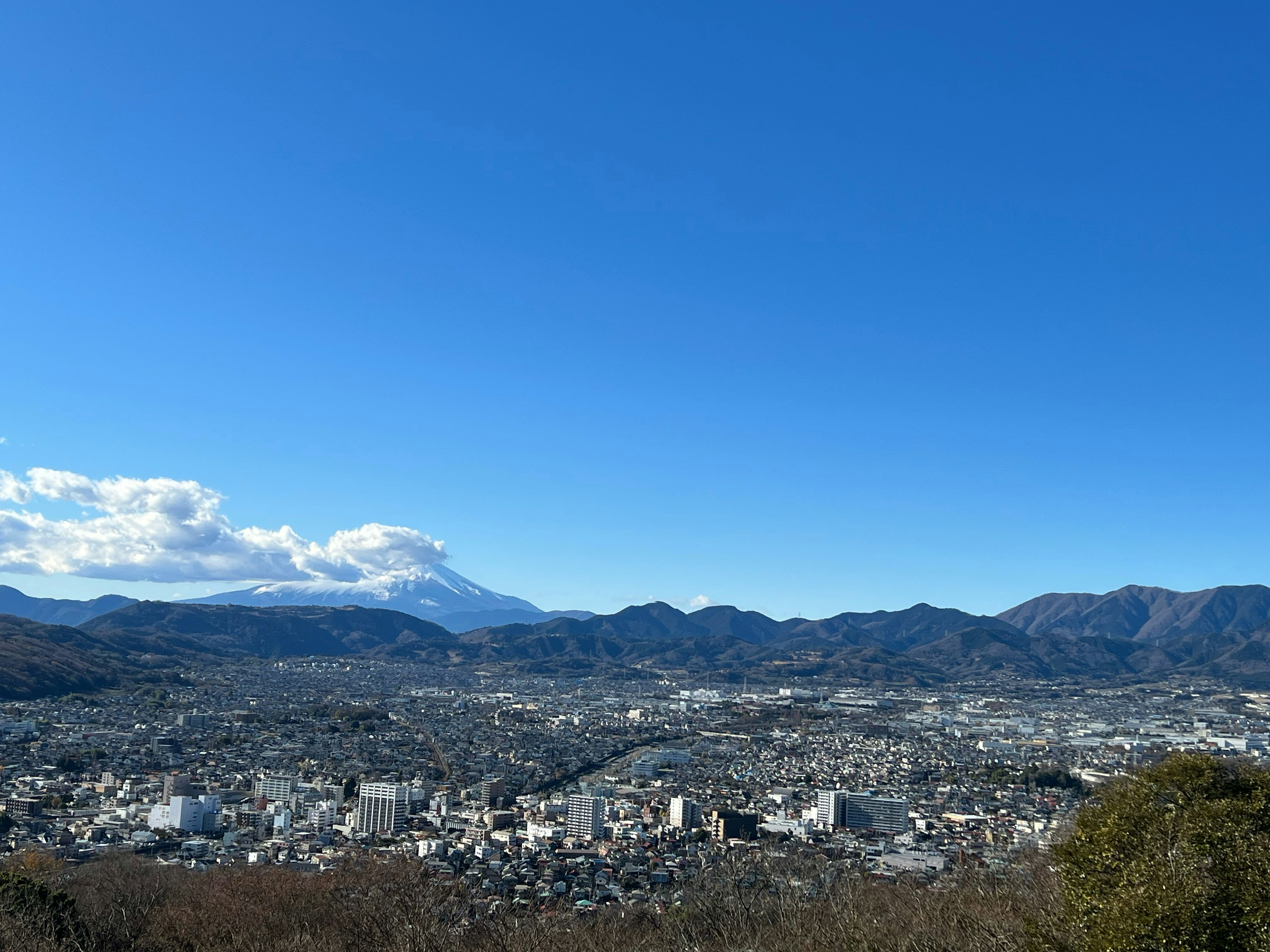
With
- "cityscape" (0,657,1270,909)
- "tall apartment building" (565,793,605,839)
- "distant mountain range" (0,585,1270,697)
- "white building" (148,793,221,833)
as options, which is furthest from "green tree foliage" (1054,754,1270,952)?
"distant mountain range" (0,585,1270,697)

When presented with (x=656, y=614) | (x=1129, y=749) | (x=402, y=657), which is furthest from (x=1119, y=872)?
(x=656, y=614)

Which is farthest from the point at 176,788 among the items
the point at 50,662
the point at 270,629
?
the point at 270,629

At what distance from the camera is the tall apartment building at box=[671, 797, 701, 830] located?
16641 millimetres

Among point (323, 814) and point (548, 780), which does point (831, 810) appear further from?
point (323, 814)

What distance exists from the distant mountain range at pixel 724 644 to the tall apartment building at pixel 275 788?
35556mm

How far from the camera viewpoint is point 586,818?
54.6 feet

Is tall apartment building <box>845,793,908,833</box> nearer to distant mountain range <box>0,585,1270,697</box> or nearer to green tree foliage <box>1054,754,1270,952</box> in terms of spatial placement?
green tree foliage <box>1054,754,1270,952</box>

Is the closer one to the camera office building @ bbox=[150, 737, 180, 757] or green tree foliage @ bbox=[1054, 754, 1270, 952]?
green tree foliage @ bbox=[1054, 754, 1270, 952]

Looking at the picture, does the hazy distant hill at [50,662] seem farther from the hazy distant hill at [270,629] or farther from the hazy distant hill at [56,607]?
the hazy distant hill at [56,607]

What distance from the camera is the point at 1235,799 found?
5844 millimetres

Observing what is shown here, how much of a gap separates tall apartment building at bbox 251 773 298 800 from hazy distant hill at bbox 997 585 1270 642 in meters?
115

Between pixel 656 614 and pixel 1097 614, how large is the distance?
66.5 m

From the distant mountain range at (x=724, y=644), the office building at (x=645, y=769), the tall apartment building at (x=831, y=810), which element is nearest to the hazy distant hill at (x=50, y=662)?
the distant mountain range at (x=724, y=644)

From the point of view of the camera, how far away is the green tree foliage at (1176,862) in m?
4.43
